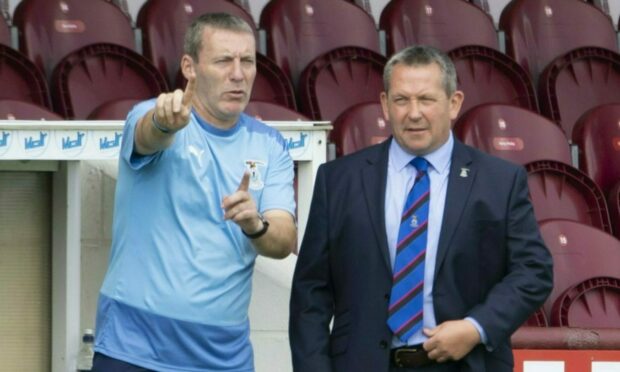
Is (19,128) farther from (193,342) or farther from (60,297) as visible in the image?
(193,342)

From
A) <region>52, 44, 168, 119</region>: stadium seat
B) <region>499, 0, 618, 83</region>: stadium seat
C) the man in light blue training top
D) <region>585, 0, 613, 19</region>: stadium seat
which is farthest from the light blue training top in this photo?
<region>585, 0, 613, 19</region>: stadium seat

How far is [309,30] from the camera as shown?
716cm

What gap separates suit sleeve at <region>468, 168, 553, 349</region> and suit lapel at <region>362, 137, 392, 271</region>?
266mm

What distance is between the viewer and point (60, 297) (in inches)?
Result: 181

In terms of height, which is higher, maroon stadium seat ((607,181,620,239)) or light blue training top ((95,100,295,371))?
maroon stadium seat ((607,181,620,239))

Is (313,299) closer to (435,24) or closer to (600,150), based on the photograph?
(600,150)

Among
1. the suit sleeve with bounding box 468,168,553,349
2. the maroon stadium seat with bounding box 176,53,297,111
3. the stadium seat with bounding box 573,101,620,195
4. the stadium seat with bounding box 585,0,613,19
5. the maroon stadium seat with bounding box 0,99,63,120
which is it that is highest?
the stadium seat with bounding box 585,0,613,19

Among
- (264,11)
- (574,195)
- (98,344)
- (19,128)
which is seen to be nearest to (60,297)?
(19,128)

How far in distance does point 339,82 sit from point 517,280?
3532 millimetres

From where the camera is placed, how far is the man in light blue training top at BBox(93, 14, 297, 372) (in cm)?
341

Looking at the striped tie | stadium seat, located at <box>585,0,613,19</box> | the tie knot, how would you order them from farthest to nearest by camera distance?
stadium seat, located at <box>585,0,613,19</box> < the tie knot < the striped tie

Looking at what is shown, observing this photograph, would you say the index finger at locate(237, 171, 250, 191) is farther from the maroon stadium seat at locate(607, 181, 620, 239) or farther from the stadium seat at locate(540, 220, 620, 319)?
the maroon stadium seat at locate(607, 181, 620, 239)

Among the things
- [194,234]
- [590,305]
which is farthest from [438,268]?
[590,305]

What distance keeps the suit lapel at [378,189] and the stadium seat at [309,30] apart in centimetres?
339
